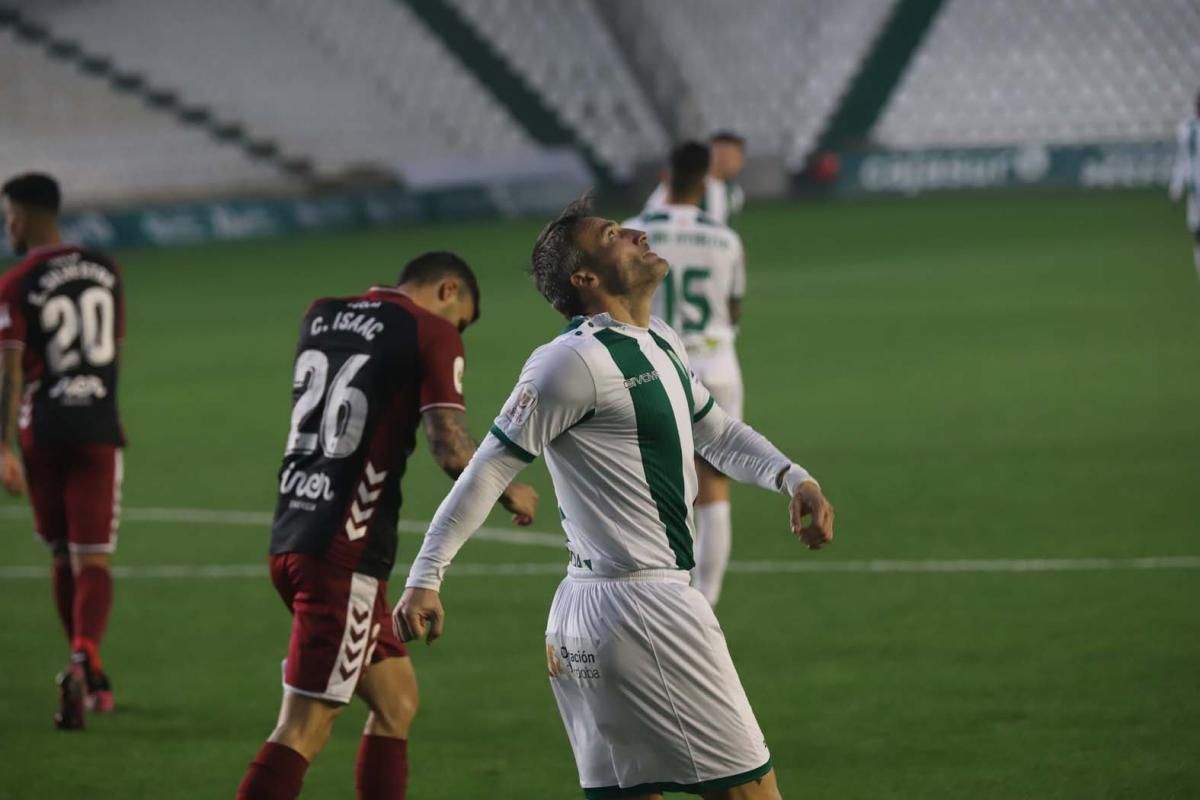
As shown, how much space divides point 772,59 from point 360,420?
144 ft

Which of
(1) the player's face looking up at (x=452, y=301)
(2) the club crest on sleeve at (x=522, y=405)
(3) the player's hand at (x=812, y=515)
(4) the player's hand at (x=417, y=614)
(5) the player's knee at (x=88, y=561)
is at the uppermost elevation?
(1) the player's face looking up at (x=452, y=301)

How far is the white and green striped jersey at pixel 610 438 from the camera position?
195 inches

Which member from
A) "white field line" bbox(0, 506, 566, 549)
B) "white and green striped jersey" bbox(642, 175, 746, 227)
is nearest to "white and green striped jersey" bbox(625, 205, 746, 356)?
"white field line" bbox(0, 506, 566, 549)

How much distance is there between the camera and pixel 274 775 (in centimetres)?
577

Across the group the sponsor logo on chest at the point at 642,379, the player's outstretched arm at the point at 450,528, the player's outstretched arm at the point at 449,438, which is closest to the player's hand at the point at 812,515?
the sponsor logo on chest at the point at 642,379

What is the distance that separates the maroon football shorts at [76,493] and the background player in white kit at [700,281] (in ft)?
9.67

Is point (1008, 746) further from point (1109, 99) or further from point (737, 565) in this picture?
point (1109, 99)

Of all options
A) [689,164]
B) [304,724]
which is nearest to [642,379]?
[304,724]

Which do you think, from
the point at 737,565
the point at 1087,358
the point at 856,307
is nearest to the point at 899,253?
the point at 856,307

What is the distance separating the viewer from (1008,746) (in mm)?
7398

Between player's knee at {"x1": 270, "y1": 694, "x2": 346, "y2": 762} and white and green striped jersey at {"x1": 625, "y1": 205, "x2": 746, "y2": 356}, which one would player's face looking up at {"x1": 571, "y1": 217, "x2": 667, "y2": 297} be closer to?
player's knee at {"x1": 270, "y1": 694, "x2": 346, "y2": 762}

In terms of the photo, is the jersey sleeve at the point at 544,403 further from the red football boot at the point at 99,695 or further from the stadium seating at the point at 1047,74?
the stadium seating at the point at 1047,74

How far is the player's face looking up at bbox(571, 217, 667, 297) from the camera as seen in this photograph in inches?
201

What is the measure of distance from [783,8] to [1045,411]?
34.0 metres
